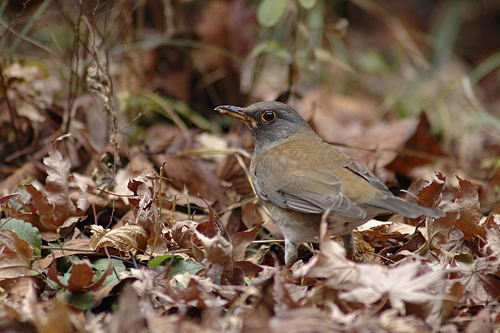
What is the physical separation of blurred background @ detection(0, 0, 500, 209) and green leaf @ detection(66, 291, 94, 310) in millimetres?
1389

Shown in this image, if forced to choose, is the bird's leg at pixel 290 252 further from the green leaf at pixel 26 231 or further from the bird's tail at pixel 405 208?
the green leaf at pixel 26 231

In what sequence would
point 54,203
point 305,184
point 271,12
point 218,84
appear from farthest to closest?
point 218,84
point 271,12
point 54,203
point 305,184

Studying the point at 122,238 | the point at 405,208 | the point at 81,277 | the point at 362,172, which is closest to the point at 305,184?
the point at 362,172

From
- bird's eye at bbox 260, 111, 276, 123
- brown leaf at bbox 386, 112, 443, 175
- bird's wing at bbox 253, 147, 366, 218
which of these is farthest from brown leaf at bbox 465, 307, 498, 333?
brown leaf at bbox 386, 112, 443, 175

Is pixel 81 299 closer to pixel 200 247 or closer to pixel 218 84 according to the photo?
pixel 200 247

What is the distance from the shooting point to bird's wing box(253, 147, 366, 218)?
397cm

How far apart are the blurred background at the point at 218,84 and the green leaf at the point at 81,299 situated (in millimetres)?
1389

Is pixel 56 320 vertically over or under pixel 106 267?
over

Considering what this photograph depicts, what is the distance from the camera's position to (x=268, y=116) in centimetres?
501

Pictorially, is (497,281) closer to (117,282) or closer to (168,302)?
(168,302)

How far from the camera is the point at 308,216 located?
4215 millimetres

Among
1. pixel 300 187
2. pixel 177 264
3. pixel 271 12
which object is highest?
pixel 271 12

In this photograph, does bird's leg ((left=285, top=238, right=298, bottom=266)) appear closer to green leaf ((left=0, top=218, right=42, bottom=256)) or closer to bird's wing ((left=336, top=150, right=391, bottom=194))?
bird's wing ((left=336, top=150, right=391, bottom=194))

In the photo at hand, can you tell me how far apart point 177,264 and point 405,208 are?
137cm
